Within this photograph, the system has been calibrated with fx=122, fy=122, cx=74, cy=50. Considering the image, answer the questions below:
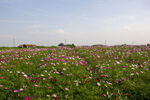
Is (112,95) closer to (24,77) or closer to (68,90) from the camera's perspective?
(68,90)

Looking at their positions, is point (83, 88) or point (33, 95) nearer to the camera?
point (33, 95)

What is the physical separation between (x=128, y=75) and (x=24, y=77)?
179 inches

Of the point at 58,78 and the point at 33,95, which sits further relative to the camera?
the point at 58,78

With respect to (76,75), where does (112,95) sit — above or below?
below

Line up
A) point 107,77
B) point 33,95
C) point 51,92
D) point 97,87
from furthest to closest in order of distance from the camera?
point 107,77
point 97,87
point 51,92
point 33,95

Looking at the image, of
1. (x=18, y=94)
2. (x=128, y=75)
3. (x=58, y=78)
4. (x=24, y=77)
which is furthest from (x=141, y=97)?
(x=24, y=77)

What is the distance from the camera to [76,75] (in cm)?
528

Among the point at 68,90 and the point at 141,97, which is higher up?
the point at 68,90

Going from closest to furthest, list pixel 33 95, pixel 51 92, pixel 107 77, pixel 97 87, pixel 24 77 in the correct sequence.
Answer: pixel 33 95 < pixel 51 92 < pixel 97 87 < pixel 24 77 < pixel 107 77

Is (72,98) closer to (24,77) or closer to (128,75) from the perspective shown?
(24,77)

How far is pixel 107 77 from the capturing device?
5.46 metres

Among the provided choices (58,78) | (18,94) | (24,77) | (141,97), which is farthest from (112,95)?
(24,77)

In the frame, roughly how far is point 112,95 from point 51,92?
6.96ft

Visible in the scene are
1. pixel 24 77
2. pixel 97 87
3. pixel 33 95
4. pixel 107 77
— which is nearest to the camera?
pixel 33 95
